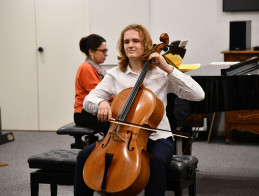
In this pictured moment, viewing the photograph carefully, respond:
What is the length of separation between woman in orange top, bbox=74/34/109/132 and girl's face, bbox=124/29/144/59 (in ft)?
3.18

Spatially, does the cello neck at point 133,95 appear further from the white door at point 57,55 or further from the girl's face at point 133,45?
the white door at point 57,55

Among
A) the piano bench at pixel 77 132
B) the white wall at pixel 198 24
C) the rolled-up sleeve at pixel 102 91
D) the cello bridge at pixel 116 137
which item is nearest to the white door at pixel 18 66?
the white wall at pixel 198 24

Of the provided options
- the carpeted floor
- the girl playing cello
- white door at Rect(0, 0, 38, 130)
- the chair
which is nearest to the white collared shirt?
the girl playing cello

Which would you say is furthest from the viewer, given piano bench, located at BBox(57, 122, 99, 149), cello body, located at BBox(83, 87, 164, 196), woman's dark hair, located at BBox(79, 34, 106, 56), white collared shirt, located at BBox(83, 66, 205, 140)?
woman's dark hair, located at BBox(79, 34, 106, 56)

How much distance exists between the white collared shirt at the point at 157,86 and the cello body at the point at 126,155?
6.4 inches

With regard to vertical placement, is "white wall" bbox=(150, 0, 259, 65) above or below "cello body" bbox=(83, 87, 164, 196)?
above

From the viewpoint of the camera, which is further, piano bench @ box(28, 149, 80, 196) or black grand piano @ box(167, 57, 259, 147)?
black grand piano @ box(167, 57, 259, 147)

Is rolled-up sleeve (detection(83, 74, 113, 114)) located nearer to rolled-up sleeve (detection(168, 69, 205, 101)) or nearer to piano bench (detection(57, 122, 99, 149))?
rolled-up sleeve (detection(168, 69, 205, 101))

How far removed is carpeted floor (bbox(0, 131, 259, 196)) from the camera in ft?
10.4

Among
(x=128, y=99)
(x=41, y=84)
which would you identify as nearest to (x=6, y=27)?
(x=41, y=84)

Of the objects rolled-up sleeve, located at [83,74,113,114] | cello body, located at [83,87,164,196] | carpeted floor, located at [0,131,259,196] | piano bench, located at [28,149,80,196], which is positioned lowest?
carpeted floor, located at [0,131,259,196]

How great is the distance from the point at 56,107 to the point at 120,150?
359 cm

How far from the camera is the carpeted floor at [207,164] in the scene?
3175mm

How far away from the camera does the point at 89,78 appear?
3.42 metres
